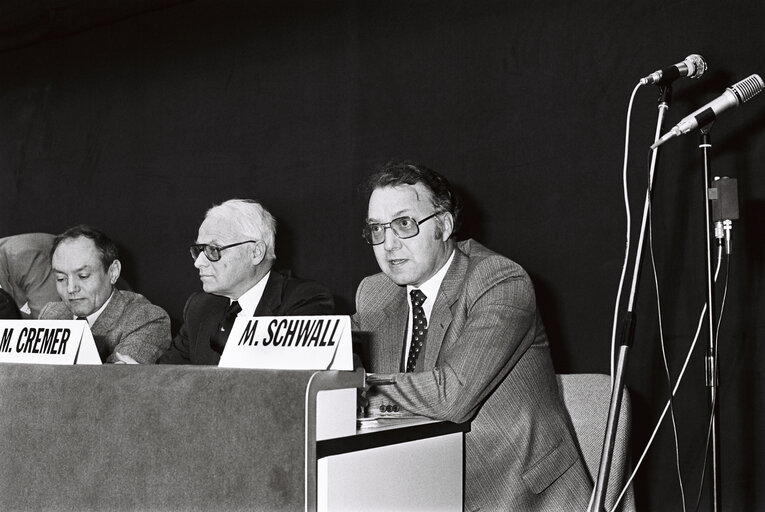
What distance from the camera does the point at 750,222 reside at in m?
2.58

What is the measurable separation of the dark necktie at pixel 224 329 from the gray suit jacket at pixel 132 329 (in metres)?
0.34

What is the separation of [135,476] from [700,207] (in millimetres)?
1944

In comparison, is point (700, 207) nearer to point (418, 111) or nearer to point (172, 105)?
point (418, 111)

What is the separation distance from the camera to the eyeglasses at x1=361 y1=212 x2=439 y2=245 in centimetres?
232

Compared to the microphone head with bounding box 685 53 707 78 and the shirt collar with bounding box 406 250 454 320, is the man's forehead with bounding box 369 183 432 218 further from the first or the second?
the microphone head with bounding box 685 53 707 78

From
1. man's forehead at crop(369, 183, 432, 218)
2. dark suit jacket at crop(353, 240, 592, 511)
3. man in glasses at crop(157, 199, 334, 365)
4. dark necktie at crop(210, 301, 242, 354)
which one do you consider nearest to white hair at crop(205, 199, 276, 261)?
man in glasses at crop(157, 199, 334, 365)

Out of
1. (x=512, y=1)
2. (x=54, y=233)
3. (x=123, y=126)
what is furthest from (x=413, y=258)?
(x=54, y=233)

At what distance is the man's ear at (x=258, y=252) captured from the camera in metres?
3.00

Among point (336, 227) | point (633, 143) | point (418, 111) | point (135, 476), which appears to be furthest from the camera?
point (336, 227)

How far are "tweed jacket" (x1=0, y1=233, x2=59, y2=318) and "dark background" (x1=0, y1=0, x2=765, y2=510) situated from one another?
1.59ft

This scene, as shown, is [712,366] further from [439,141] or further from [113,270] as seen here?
[113,270]

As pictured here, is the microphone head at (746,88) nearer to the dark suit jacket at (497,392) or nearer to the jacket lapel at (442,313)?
the dark suit jacket at (497,392)

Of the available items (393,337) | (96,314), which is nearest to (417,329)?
(393,337)

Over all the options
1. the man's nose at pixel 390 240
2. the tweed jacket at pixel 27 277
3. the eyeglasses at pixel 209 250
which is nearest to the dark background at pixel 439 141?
the tweed jacket at pixel 27 277
